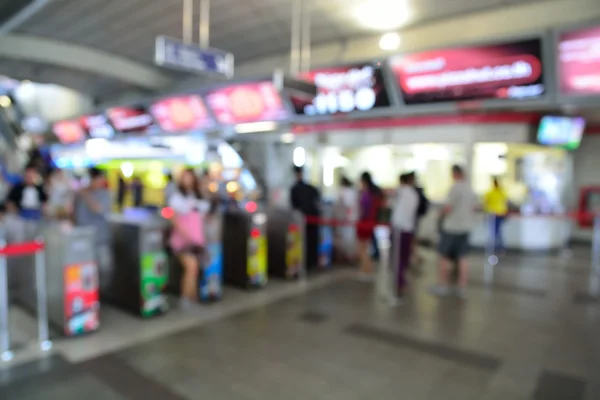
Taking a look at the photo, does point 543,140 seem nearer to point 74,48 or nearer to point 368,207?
point 368,207

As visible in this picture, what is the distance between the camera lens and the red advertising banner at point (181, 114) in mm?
7965

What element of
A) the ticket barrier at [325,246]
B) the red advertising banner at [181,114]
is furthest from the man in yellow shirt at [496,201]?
the red advertising banner at [181,114]

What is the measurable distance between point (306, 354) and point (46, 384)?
2.05 metres

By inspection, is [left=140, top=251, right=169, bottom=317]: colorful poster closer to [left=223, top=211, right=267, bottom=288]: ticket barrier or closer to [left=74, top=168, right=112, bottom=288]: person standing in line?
[left=74, top=168, right=112, bottom=288]: person standing in line

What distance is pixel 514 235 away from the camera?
9.53 meters

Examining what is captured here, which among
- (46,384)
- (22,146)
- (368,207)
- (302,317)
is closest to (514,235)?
(368,207)

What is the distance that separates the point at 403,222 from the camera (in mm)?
5523

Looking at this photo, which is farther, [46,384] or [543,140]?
[543,140]

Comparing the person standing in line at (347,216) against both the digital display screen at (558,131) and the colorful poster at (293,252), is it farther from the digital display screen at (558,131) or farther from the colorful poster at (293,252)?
the digital display screen at (558,131)

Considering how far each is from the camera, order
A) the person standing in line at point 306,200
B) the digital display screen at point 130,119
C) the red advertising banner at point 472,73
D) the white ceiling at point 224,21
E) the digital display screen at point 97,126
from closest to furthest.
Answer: the red advertising banner at point 472,73
the person standing in line at point 306,200
the white ceiling at point 224,21
the digital display screen at point 130,119
the digital display screen at point 97,126

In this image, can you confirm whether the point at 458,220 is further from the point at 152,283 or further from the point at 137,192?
the point at 137,192

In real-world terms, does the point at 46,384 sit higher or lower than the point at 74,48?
lower

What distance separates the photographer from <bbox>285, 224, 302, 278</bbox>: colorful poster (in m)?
6.35

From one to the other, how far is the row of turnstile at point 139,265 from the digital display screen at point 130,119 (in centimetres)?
452
